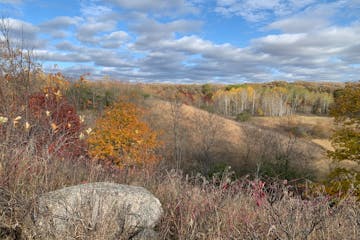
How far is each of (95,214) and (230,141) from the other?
99.1 ft

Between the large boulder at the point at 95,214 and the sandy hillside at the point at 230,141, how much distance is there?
76.9 ft

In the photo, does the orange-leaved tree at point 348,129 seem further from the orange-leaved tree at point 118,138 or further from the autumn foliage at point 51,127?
the autumn foliage at point 51,127

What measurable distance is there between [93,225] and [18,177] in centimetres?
126

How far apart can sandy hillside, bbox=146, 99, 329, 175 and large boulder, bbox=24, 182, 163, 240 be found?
2344 cm

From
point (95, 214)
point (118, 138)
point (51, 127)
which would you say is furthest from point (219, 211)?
point (118, 138)

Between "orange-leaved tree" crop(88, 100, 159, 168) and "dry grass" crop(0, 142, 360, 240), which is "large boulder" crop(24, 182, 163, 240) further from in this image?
"orange-leaved tree" crop(88, 100, 159, 168)

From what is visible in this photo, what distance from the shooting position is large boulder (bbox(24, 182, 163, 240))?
320cm

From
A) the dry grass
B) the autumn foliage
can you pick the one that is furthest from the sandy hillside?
the dry grass

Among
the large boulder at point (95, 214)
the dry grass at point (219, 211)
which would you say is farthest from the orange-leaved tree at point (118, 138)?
the large boulder at point (95, 214)

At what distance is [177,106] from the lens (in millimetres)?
34188

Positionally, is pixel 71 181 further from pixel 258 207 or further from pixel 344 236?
pixel 344 236

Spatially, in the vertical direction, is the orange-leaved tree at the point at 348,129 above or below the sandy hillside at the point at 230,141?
above

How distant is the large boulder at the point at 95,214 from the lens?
3199 millimetres

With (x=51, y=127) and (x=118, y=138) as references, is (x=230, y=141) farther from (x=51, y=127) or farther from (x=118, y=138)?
(x=51, y=127)
